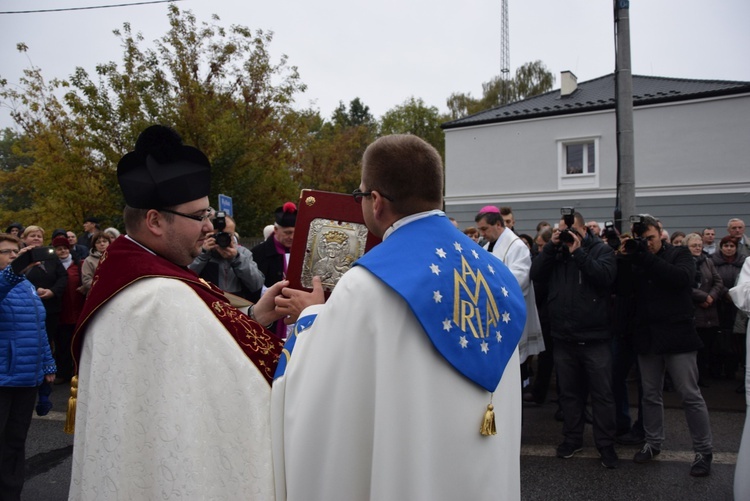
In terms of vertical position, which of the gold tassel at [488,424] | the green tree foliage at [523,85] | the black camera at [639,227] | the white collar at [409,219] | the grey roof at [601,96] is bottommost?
the gold tassel at [488,424]

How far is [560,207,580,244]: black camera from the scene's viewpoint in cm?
572

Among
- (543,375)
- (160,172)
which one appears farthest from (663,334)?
(160,172)

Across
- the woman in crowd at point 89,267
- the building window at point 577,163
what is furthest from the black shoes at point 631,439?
the building window at point 577,163

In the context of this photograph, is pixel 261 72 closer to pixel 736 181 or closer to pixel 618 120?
pixel 618 120

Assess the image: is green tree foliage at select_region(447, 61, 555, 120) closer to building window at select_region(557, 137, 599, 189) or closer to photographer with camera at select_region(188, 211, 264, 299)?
building window at select_region(557, 137, 599, 189)

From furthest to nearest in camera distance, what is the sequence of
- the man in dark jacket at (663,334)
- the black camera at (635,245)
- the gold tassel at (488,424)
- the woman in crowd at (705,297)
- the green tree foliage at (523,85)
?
the green tree foliage at (523,85) < the woman in crowd at (705,297) < the black camera at (635,245) < the man in dark jacket at (663,334) < the gold tassel at (488,424)

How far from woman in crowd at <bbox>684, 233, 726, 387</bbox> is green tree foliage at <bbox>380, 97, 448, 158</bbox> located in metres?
36.3

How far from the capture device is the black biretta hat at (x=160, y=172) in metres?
2.24

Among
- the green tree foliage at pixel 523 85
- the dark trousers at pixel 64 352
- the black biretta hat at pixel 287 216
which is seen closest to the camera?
the black biretta hat at pixel 287 216

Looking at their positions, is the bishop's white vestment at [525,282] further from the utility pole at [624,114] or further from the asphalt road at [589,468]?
the utility pole at [624,114]

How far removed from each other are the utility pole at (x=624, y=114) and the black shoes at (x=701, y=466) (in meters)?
3.84

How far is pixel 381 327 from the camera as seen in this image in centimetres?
192

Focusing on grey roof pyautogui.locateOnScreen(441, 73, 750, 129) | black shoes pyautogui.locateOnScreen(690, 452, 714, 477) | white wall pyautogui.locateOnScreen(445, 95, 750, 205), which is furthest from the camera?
grey roof pyautogui.locateOnScreen(441, 73, 750, 129)

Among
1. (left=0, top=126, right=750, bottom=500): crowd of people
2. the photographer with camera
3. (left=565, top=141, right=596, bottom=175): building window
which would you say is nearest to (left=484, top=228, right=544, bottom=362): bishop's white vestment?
the photographer with camera
